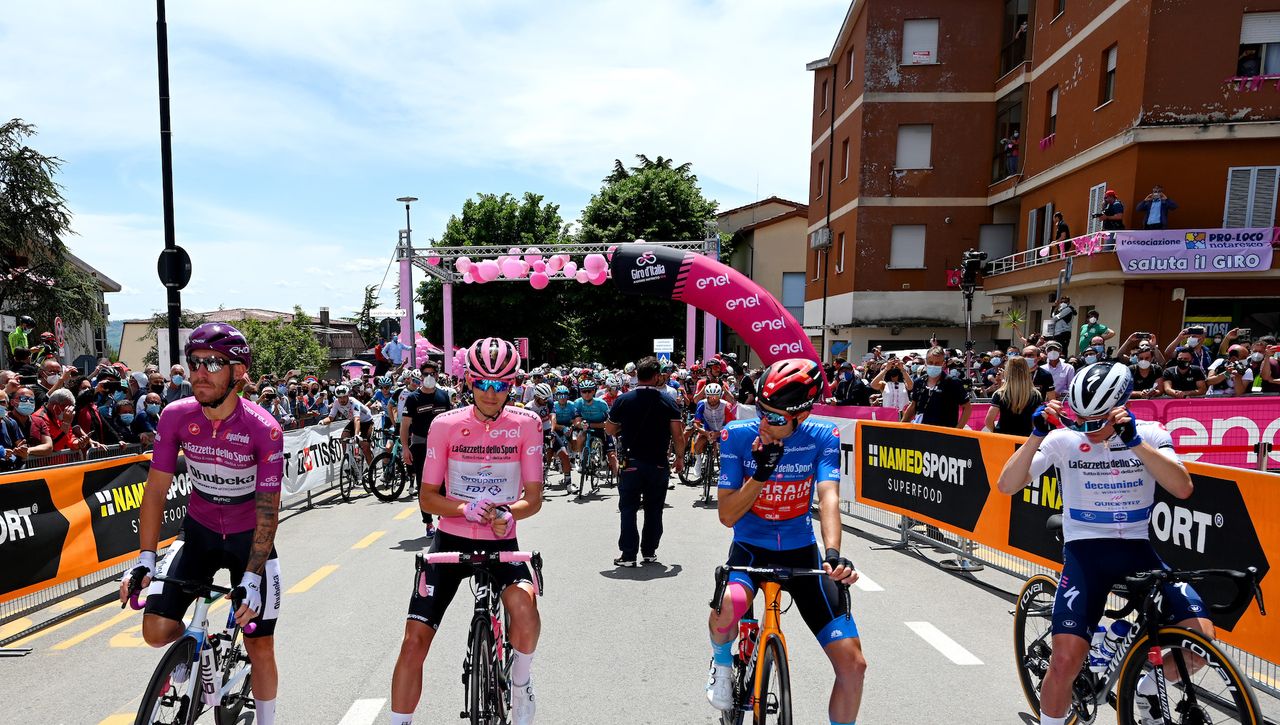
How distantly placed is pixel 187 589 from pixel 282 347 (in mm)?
67592

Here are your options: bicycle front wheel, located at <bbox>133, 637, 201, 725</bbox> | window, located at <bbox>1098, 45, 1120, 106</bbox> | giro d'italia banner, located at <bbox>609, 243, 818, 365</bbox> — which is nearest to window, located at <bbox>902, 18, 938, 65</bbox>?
window, located at <bbox>1098, 45, 1120, 106</bbox>

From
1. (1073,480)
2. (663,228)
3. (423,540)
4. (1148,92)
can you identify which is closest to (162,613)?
(1073,480)

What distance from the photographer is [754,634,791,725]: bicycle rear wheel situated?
309cm

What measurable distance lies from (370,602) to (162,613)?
2980mm

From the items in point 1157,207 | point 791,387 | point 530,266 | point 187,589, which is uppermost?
point 1157,207

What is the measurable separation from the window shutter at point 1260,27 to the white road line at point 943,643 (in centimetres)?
2137

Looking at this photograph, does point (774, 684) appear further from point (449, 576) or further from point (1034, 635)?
point (1034, 635)

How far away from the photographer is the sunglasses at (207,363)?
3407 mm

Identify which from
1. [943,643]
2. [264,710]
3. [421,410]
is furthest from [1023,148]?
[264,710]

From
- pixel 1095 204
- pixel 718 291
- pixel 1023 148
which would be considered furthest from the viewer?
pixel 1023 148

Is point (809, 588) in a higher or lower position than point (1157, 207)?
lower

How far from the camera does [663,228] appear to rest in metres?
40.1

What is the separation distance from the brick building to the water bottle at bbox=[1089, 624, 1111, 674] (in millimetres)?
18725

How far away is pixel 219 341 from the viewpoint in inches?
137
